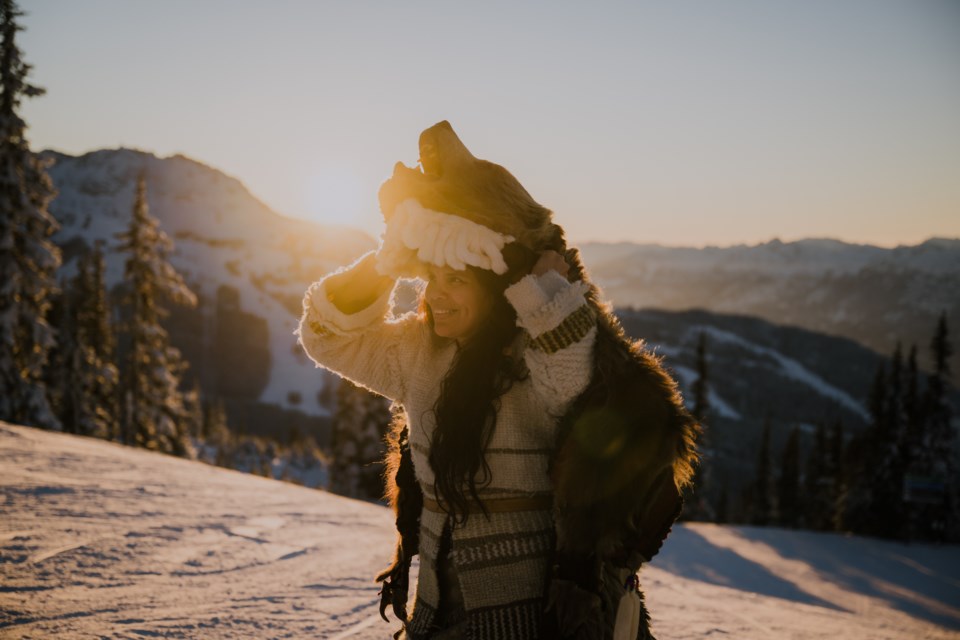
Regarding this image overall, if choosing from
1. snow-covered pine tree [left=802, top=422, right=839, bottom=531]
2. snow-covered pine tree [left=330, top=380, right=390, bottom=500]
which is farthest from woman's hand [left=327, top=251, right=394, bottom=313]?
snow-covered pine tree [left=802, top=422, right=839, bottom=531]

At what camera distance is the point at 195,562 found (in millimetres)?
4254

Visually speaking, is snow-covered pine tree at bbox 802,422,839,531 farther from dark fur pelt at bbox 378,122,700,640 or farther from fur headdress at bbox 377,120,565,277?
fur headdress at bbox 377,120,565,277

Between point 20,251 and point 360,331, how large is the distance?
59.3ft

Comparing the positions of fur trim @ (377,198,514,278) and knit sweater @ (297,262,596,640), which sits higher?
fur trim @ (377,198,514,278)

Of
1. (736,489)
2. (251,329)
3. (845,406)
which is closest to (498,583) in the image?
(736,489)

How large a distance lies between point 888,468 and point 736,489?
86593 mm

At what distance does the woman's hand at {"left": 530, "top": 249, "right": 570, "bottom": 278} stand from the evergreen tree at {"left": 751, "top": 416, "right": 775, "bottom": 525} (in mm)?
51403

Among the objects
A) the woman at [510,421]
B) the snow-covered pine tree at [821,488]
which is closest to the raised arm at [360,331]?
the woman at [510,421]

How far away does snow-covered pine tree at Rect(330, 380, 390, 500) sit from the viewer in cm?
2559

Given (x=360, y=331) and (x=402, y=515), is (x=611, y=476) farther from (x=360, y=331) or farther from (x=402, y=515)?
(x=360, y=331)

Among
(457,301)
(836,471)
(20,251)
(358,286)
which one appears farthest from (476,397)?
(836,471)

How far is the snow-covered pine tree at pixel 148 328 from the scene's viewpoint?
2028 centimetres

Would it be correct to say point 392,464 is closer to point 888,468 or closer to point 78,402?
point 78,402

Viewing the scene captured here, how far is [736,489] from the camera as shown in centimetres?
11219
